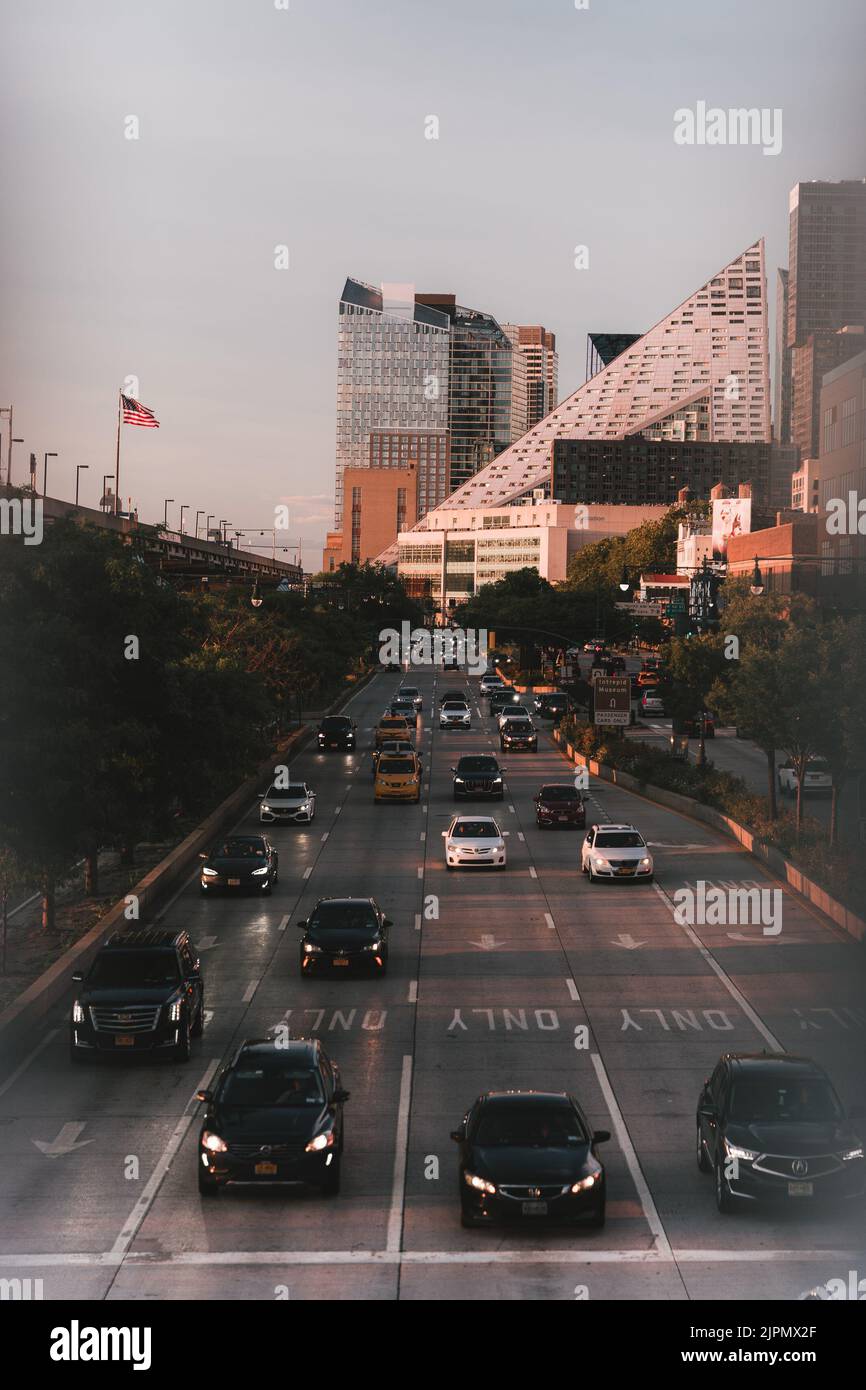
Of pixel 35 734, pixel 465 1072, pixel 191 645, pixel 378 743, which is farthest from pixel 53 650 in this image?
pixel 378 743

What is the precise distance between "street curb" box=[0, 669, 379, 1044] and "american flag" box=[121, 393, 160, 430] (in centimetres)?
1496

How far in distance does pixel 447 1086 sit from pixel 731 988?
8458mm

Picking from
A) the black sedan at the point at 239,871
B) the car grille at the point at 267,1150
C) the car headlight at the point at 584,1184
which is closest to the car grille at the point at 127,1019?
the car grille at the point at 267,1150

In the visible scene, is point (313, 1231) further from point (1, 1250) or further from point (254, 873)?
point (254, 873)

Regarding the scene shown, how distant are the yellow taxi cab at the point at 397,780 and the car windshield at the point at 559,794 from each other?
6.87 metres

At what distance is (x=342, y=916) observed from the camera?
31.2 metres

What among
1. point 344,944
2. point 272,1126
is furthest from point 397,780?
point 272,1126

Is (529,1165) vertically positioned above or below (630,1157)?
above

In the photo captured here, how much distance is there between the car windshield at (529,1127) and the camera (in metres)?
16.9

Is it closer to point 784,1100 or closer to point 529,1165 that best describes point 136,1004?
point 529,1165

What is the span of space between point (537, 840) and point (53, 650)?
21.2 meters

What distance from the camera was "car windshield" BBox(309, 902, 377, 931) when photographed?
101 ft

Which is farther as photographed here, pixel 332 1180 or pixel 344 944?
pixel 344 944

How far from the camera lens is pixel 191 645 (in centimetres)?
3738
